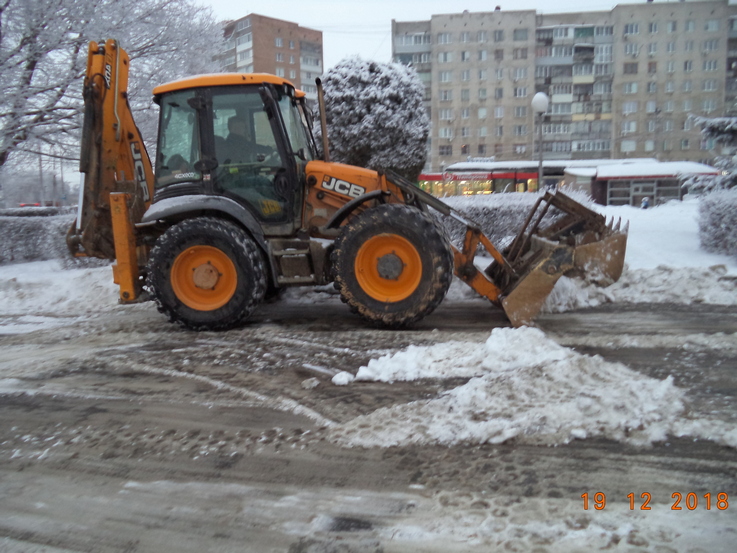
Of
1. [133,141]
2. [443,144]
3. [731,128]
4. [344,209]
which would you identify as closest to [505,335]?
[344,209]

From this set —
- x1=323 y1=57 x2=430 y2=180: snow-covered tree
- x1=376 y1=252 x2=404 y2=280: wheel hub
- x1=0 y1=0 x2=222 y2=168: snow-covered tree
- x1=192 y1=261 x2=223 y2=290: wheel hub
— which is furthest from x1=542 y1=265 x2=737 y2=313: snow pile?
x1=0 y1=0 x2=222 y2=168: snow-covered tree

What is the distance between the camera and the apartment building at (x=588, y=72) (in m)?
53.6

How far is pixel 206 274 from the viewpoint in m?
6.02

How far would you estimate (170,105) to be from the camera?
6051 millimetres

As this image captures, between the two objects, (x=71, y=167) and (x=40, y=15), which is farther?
(x=71, y=167)

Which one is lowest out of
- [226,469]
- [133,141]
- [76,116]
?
[226,469]

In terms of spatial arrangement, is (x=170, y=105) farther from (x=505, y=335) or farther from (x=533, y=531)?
(x=533, y=531)

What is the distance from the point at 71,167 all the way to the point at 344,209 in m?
9.72

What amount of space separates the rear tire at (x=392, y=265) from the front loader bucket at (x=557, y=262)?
695 millimetres

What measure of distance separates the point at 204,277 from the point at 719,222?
298 inches

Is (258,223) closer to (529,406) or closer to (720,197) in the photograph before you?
(529,406)

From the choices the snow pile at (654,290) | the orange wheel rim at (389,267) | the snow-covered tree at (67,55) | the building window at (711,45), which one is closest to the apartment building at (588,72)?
the building window at (711,45)

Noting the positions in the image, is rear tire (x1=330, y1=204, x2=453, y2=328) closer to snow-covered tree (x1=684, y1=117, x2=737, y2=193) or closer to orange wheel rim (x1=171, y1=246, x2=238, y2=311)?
orange wheel rim (x1=171, y1=246, x2=238, y2=311)
